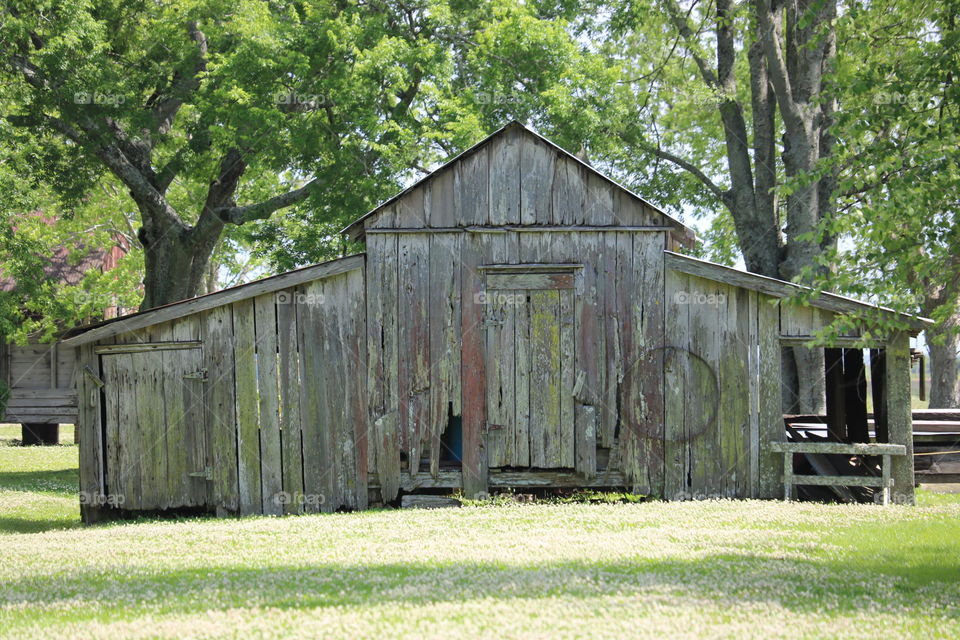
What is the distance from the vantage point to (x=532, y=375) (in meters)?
16.5

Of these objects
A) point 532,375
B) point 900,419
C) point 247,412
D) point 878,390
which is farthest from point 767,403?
point 247,412

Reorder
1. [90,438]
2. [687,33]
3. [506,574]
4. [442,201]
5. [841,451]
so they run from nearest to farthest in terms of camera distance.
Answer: [506,574], [841,451], [442,201], [90,438], [687,33]

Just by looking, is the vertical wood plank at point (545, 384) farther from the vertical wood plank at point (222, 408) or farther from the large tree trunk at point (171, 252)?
the large tree trunk at point (171, 252)

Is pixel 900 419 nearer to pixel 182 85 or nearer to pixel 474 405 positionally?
pixel 474 405

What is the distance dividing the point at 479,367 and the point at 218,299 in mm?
4395

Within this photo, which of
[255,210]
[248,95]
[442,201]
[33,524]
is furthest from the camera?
[255,210]

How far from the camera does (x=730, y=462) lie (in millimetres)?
16422

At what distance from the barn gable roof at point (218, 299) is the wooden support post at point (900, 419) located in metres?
8.79

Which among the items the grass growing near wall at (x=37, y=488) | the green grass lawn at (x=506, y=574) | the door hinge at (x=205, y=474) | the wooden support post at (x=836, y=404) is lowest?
the grass growing near wall at (x=37, y=488)

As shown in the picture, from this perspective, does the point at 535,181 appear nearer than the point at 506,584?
No

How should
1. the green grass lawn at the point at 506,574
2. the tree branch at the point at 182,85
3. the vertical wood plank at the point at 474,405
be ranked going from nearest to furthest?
the green grass lawn at the point at 506,574
the vertical wood plank at the point at 474,405
the tree branch at the point at 182,85

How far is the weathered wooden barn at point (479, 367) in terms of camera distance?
1644 cm

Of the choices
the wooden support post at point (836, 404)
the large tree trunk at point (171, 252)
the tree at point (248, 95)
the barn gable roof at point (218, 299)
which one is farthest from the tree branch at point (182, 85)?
the wooden support post at point (836, 404)

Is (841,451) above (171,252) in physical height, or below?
below
